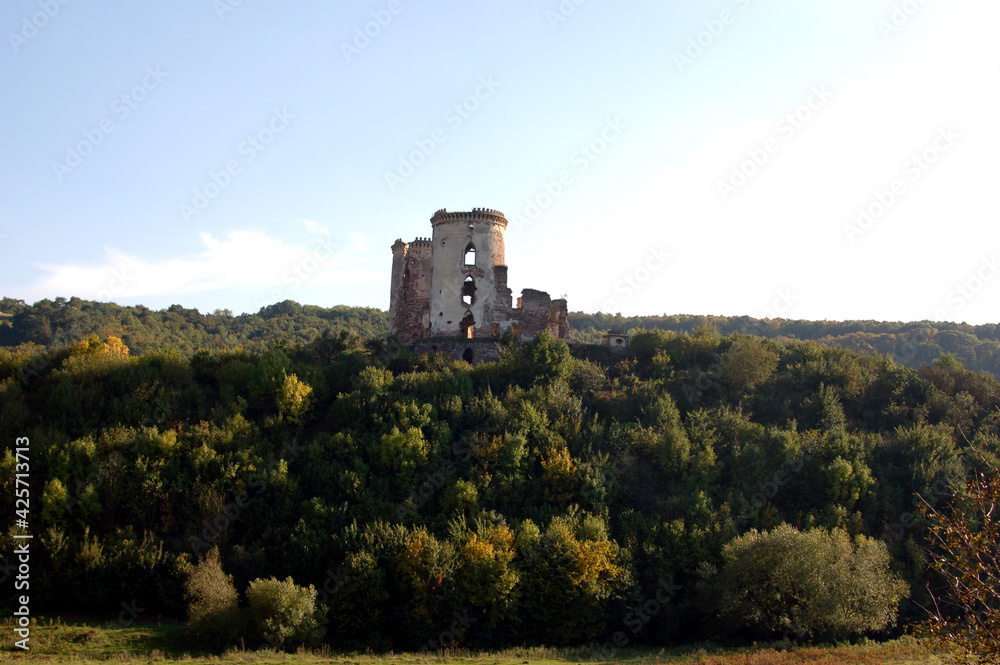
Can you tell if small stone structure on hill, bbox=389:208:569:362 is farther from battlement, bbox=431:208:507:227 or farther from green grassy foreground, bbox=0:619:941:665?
green grassy foreground, bbox=0:619:941:665

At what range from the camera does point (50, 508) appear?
26.4 m

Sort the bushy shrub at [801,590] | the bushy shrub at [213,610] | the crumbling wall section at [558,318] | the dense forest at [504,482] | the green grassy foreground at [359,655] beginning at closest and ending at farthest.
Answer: the green grassy foreground at [359,655] → the bushy shrub at [213,610] → the bushy shrub at [801,590] → the dense forest at [504,482] → the crumbling wall section at [558,318]

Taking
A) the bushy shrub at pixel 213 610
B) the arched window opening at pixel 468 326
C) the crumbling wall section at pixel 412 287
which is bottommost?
the bushy shrub at pixel 213 610

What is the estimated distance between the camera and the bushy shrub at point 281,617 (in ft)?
74.1

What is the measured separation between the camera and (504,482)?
2955 cm

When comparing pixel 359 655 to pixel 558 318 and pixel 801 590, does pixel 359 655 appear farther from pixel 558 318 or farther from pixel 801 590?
pixel 558 318

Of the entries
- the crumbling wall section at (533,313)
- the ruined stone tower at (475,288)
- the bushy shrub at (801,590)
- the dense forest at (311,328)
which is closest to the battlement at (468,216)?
the ruined stone tower at (475,288)

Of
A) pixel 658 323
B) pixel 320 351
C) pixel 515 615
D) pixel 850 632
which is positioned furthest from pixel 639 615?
pixel 658 323

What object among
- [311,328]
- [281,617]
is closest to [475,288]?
[281,617]

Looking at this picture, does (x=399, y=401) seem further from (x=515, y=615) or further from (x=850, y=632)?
(x=850, y=632)

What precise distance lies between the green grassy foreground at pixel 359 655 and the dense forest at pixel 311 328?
3737 cm

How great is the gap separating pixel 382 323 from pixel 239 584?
191 ft

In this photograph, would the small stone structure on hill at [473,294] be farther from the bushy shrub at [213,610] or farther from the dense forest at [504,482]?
the bushy shrub at [213,610]

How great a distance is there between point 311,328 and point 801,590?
63.3 meters
